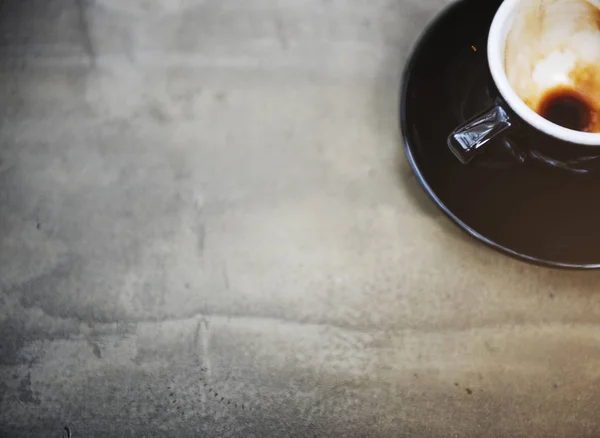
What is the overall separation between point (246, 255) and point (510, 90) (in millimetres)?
306

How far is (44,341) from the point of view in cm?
60

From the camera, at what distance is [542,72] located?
23.1 inches

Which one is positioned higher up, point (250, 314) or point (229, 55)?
point (229, 55)

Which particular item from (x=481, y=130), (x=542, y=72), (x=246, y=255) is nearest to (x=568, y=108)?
(x=542, y=72)

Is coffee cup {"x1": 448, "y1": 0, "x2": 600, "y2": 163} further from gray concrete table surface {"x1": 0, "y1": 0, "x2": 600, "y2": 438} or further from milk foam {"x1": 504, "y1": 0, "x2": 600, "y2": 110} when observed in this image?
gray concrete table surface {"x1": 0, "y1": 0, "x2": 600, "y2": 438}

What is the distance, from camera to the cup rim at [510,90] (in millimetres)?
472

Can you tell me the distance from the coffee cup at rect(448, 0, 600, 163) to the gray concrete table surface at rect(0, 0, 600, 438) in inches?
5.5

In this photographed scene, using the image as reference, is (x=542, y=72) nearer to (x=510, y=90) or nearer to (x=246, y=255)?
(x=510, y=90)

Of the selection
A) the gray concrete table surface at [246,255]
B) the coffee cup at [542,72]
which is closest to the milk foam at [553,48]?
the coffee cup at [542,72]

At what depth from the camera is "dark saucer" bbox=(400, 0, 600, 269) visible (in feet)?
1.72

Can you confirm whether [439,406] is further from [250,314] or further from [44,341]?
[44,341]

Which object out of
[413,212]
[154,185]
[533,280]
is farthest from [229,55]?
[533,280]

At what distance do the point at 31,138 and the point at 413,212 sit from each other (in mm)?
441

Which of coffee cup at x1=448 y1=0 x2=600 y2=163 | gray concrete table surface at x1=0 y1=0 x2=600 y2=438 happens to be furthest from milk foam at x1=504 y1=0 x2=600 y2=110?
gray concrete table surface at x1=0 y1=0 x2=600 y2=438
